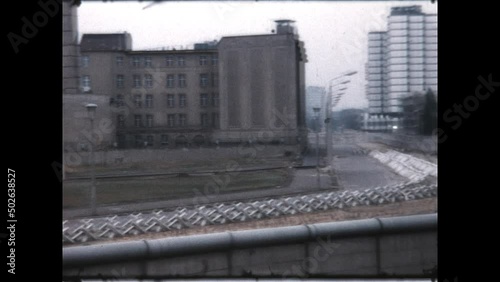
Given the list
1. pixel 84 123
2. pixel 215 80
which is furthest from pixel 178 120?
pixel 84 123

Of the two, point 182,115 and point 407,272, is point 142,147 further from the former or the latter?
point 407,272

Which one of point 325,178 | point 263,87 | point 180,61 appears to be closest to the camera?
point 180,61

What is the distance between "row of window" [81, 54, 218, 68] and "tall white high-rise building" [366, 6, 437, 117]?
50.5 inches

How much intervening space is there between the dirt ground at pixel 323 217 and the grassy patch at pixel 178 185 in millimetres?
245

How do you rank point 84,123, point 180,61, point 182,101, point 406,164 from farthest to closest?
1. point 406,164
2. point 182,101
3. point 180,61
4. point 84,123

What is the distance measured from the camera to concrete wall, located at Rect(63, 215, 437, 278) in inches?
131

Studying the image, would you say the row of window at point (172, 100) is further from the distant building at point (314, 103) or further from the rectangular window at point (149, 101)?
the distant building at point (314, 103)

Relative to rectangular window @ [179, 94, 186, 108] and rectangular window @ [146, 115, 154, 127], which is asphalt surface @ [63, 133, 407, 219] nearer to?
rectangular window @ [146, 115, 154, 127]

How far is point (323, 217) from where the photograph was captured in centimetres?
398

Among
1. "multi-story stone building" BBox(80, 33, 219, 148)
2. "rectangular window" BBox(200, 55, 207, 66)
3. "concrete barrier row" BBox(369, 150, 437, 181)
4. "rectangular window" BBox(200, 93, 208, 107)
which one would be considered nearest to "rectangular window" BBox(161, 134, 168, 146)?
"multi-story stone building" BBox(80, 33, 219, 148)

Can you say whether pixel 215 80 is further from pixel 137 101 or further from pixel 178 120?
pixel 137 101

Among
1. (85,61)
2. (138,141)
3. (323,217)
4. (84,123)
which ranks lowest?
(323,217)

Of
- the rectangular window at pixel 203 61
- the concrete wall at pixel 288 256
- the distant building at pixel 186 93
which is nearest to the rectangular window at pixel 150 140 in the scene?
the distant building at pixel 186 93

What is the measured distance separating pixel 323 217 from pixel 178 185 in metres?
1.04
